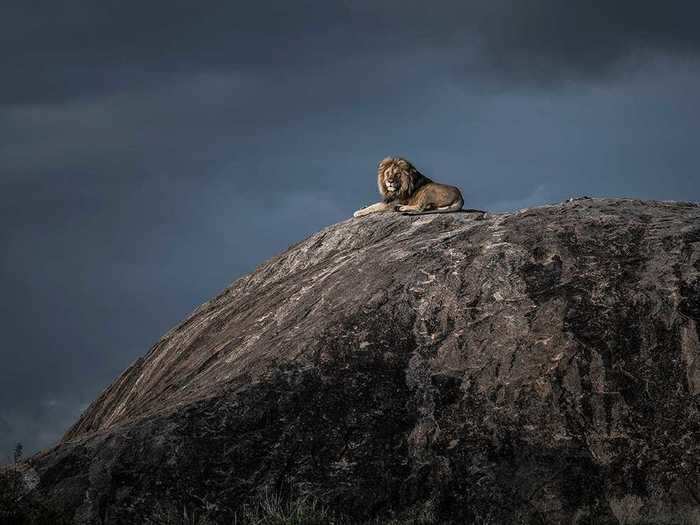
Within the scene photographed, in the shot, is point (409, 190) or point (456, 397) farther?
point (409, 190)

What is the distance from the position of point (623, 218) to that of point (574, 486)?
16.8ft

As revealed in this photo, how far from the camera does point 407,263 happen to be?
1616 centimetres

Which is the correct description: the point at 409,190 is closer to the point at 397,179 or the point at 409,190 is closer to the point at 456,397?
the point at 397,179

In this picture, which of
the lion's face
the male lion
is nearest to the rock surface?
the male lion

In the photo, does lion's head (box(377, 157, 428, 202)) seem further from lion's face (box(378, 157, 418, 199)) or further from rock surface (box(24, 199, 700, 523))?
rock surface (box(24, 199, 700, 523))

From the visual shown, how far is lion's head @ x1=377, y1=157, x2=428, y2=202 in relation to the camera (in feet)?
75.5

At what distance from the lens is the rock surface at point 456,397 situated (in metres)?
13.1

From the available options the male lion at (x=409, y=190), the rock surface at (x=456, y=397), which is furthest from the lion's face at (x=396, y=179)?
the rock surface at (x=456, y=397)

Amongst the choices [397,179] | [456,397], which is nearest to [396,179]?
[397,179]

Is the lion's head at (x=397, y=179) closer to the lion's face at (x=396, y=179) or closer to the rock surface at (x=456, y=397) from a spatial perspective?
the lion's face at (x=396, y=179)

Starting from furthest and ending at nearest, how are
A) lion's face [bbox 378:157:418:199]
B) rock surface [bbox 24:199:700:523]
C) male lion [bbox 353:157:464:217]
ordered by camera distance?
lion's face [bbox 378:157:418:199]
male lion [bbox 353:157:464:217]
rock surface [bbox 24:199:700:523]

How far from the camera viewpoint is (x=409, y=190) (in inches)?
911

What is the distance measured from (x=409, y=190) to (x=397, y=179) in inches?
13.9

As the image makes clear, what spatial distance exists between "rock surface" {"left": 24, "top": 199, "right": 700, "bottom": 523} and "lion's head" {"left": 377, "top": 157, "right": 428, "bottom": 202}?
6199mm
